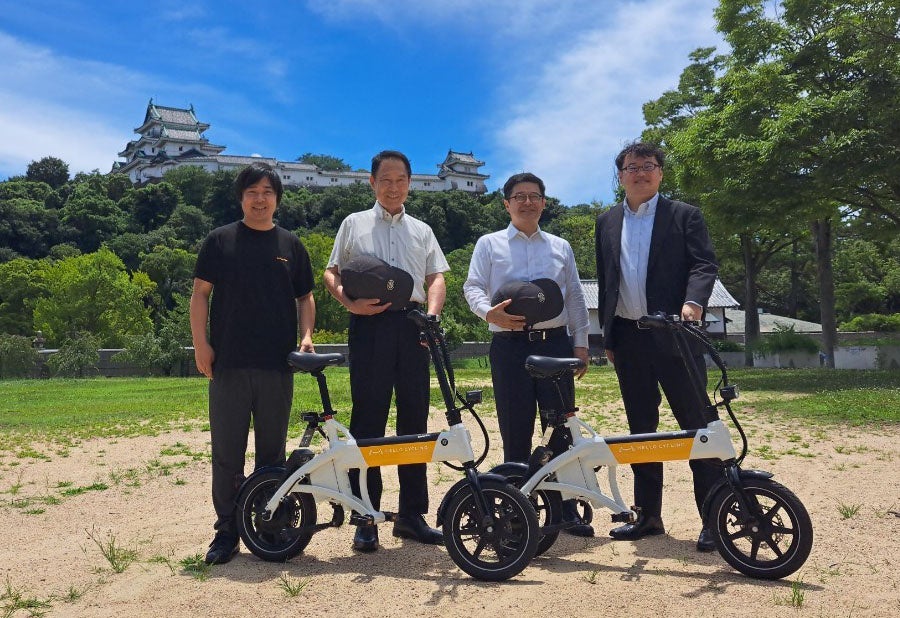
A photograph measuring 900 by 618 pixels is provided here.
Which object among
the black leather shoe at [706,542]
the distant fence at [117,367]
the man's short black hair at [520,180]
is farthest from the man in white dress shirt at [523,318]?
the distant fence at [117,367]

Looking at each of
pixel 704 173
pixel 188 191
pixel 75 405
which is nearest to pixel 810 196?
pixel 704 173

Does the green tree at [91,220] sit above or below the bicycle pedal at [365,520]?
above

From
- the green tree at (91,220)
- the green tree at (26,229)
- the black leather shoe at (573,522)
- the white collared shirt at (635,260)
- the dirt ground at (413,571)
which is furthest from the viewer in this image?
the green tree at (91,220)

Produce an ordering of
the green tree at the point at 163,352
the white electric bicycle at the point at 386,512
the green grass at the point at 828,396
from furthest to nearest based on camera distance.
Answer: the green tree at the point at 163,352
the green grass at the point at 828,396
the white electric bicycle at the point at 386,512

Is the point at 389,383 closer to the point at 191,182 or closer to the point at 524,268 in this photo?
the point at 524,268

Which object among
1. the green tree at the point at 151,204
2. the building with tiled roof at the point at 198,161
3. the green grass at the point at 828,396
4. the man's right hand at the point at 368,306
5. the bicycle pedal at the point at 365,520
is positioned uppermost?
the building with tiled roof at the point at 198,161

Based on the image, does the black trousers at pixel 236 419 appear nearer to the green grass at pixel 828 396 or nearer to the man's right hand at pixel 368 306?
the man's right hand at pixel 368 306

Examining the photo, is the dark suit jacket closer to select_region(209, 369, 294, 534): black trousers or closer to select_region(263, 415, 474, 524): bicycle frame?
select_region(263, 415, 474, 524): bicycle frame

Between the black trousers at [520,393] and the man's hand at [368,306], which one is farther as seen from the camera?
the black trousers at [520,393]

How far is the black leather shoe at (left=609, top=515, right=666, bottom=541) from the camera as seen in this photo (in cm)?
415

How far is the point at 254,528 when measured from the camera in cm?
385

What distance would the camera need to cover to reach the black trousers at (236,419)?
3.96 meters

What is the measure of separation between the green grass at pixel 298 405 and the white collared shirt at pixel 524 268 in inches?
119

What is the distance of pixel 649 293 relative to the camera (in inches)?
163
